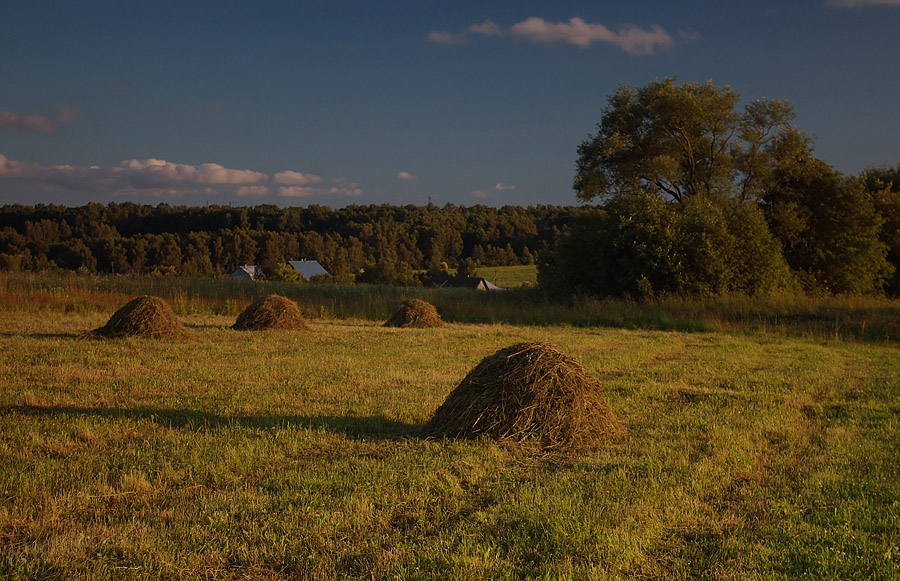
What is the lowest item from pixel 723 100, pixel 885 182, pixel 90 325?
pixel 90 325

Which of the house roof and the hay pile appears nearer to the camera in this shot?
the hay pile

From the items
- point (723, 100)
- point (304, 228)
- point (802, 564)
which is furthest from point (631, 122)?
point (304, 228)

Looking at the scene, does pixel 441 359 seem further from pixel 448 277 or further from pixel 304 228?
pixel 304 228

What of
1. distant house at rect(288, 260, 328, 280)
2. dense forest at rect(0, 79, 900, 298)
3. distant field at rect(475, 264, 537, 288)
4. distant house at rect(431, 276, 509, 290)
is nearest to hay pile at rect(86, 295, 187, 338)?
dense forest at rect(0, 79, 900, 298)

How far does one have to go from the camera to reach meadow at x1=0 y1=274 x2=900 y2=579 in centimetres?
416

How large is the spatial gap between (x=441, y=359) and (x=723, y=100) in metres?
29.4

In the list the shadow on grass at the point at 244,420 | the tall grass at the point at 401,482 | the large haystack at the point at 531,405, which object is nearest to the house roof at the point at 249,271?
the tall grass at the point at 401,482

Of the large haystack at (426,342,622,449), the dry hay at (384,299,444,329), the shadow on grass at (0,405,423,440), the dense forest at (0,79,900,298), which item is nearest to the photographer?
the large haystack at (426,342,622,449)

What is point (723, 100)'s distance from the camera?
35469mm

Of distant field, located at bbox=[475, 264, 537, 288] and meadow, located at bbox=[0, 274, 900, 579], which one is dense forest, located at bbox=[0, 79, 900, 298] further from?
distant field, located at bbox=[475, 264, 537, 288]

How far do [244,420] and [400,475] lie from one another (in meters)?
2.79

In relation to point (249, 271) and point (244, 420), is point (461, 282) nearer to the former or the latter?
point (249, 271)

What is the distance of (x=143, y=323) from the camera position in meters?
14.5

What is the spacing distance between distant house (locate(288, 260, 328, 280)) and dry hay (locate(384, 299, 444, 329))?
183 feet
